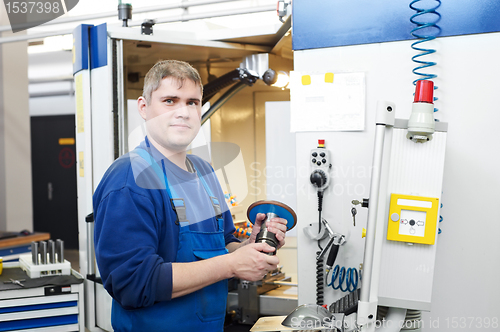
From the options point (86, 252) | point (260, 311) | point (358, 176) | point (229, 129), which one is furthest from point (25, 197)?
point (358, 176)

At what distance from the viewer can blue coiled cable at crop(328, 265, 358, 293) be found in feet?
6.69

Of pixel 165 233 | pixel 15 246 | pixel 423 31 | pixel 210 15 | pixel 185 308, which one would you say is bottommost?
pixel 15 246

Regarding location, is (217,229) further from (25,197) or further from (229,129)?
(25,197)

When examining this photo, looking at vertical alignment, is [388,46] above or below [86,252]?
above

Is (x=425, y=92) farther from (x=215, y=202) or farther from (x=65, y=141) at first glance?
(x=65, y=141)

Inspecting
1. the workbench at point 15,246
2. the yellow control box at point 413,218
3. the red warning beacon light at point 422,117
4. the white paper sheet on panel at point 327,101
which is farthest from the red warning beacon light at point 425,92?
the workbench at point 15,246

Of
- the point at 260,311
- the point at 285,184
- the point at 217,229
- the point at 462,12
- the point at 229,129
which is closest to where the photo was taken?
the point at 217,229

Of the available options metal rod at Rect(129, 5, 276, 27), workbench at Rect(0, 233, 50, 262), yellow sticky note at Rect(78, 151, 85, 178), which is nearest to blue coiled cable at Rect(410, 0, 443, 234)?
yellow sticky note at Rect(78, 151, 85, 178)

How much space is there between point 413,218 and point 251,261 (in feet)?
1.91

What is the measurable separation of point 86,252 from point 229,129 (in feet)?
5.35

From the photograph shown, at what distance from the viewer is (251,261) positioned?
1.20 meters

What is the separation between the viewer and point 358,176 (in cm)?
203

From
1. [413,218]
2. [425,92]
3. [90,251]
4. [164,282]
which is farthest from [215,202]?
[90,251]

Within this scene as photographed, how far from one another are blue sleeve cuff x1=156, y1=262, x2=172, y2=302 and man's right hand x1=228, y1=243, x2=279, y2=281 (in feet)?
0.54
